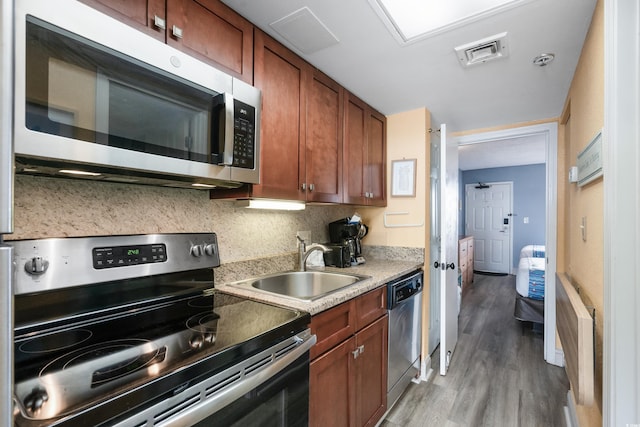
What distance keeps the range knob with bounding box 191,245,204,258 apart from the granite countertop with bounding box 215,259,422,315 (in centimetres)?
22

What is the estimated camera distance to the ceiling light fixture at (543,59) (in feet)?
5.40

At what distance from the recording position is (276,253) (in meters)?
1.93

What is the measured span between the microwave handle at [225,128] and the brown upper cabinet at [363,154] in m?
1.06

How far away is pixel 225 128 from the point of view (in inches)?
44.0

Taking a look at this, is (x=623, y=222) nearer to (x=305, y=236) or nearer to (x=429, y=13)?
(x=429, y=13)

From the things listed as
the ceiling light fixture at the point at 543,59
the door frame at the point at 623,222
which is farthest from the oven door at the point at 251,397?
the ceiling light fixture at the point at 543,59

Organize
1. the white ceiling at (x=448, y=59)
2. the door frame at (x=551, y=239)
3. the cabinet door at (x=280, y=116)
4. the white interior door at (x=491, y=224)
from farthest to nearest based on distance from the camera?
the white interior door at (x=491, y=224), the door frame at (x=551, y=239), the cabinet door at (x=280, y=116), the white ceiling at (x=448, y=59)

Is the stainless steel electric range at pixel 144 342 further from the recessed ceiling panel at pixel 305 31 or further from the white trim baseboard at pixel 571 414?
the white trim baseboard at pixel 571 414

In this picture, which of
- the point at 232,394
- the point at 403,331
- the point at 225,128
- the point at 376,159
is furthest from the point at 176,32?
the point at 403,331

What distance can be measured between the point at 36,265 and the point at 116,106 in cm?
56

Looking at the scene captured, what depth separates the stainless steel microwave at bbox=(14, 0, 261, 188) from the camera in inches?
28.4

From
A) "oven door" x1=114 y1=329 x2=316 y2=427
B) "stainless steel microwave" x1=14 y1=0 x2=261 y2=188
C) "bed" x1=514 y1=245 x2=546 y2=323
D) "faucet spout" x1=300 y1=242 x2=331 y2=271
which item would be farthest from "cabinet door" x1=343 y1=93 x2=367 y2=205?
"bed" x1=514 y1=245 x2=546 y2=323

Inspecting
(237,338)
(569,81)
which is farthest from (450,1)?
(237,338)

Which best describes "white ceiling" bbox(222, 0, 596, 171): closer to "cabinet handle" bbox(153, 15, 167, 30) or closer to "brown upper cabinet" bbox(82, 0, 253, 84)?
"brown upper cabinet" bbox(82, 0, 253, 84)
